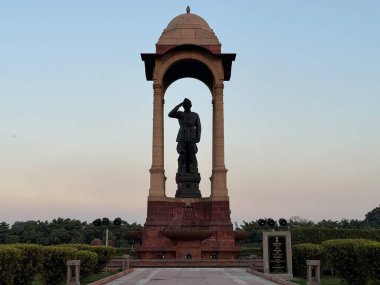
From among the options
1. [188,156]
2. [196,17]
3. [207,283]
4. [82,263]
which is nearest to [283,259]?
[207,283]

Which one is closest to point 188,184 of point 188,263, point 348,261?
point 188,263

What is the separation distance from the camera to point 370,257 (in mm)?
12664

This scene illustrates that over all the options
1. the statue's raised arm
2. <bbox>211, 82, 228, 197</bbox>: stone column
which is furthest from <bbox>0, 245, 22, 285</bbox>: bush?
the statue's raised arm

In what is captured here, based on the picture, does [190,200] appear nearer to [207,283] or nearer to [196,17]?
[196,17]

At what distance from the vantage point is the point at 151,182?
1163 inches

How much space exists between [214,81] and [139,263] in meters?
11.4

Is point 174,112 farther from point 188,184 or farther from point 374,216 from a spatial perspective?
point 374,216

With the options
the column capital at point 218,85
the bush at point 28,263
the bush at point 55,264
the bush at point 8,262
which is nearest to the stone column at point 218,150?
the column capital at point 218,85

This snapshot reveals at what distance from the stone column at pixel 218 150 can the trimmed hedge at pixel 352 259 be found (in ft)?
48.1

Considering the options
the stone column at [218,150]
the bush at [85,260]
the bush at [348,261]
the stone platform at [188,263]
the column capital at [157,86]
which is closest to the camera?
the bush at [348,261]

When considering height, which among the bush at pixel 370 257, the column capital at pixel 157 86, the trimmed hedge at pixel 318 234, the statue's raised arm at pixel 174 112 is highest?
the column capital at pixel 157 86

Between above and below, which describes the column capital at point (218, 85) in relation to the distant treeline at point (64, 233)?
above

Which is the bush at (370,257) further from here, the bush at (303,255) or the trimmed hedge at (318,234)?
the trimmed hedge at (318,234)

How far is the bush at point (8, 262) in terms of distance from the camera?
11.5 metres
